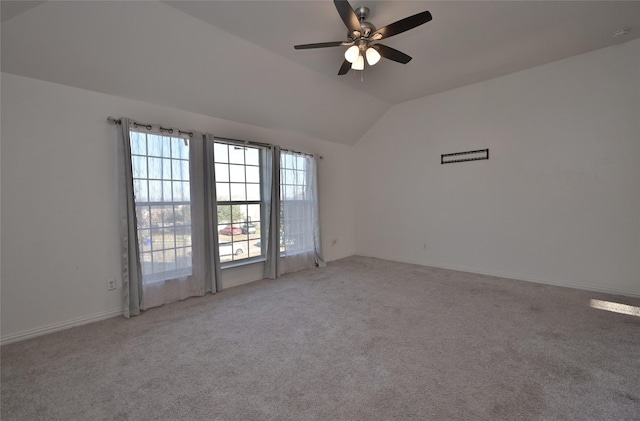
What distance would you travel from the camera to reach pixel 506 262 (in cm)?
404

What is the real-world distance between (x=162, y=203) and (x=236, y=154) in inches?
50.6

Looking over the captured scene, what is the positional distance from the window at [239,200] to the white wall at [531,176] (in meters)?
2.66

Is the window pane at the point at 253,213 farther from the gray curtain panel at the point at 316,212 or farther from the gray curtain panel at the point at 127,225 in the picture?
the gray curtain panel at the point at 127,225

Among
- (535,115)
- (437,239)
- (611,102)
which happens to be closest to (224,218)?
(437,239)

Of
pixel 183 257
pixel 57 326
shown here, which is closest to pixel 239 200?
pixel 183 257

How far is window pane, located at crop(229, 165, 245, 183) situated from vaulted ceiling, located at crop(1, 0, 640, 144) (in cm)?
68

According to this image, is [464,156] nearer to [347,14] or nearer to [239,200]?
[347,14]

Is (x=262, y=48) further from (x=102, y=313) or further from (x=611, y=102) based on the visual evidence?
(x=611, y=102)

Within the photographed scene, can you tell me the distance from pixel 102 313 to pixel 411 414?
309cm

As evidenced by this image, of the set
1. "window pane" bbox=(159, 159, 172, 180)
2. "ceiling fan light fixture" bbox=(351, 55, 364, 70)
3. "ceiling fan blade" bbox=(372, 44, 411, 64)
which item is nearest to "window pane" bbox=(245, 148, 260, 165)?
"window pane" bbox=(159, 159, 172, 180)

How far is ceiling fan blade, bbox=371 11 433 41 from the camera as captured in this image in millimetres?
1972

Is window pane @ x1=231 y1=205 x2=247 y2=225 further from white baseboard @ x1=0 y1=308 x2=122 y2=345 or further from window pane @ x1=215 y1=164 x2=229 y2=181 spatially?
white baseboard @ x1=0 y1=308 x2=122 y2=345

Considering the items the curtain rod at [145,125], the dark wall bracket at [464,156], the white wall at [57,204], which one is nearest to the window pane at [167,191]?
the white wall at [57,204]

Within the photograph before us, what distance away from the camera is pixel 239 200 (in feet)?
13.2
